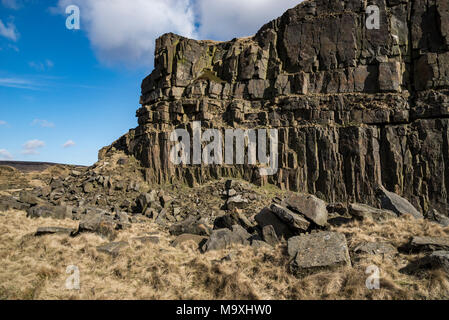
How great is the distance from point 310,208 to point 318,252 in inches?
170

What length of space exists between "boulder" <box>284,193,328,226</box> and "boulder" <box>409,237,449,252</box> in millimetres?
4212

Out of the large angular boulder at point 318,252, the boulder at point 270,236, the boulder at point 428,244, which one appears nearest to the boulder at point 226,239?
the boulder at point 270,236

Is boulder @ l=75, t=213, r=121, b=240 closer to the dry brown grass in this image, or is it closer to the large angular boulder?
the dry brown grass

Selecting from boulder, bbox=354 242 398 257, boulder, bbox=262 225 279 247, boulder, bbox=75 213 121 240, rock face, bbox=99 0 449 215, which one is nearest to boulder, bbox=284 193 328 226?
boulder, bbox=262 225 279 247

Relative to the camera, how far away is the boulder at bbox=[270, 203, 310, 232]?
43.7ft

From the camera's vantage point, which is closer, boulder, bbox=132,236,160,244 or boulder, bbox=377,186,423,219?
boulder, bbox=132,236,160,244

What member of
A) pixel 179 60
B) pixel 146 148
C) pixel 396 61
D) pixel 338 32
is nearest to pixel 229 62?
pixel 179 60

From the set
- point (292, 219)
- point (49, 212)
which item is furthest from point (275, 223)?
point (49, 212)

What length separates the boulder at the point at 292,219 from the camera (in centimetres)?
1333

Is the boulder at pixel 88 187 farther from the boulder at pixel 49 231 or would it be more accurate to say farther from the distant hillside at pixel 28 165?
the distant hillside at pixel 28 165

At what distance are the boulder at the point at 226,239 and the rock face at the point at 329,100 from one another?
56.1 feet

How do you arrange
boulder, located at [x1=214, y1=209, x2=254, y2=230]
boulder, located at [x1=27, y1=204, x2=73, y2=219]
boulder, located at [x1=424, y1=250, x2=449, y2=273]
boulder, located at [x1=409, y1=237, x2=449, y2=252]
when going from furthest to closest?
boulder, located at [x1=27, y1=204, x2=73, y2=219] < boulder, located at [x1=214, y1=209, x2=254, y2=230] < boulder, located at [x1=409, y1=237, x2=449, y2=252] < boulder, located at [x1=424, y1=250, x2=449, y2=273]

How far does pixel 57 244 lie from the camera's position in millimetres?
12781
